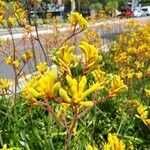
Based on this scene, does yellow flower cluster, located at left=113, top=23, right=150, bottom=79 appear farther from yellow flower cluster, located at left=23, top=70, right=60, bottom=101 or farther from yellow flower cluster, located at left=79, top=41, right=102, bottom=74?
yellow flower cluster, located at left=23, top=70, right=60, bottom=101

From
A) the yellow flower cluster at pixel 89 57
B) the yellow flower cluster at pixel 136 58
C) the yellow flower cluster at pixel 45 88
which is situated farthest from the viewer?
the yellow flower cluster at pixel 136 58

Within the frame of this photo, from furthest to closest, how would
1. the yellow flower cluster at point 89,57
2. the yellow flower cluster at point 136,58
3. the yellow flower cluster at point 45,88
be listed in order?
the yellow flower cluster at point 136,58, the yellow flower cluster at point 89,57, the yellow flower cluster at point 45,88

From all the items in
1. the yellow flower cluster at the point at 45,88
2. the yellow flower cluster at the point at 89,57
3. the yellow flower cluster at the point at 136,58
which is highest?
the yellow flower cluster at the point at 89,57

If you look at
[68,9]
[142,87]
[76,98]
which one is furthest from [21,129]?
[68,9]

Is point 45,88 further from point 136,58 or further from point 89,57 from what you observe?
point 136,58

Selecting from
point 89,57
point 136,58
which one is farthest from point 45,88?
point 136,58

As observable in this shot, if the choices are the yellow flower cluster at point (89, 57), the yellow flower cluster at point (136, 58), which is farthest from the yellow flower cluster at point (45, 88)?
the yellow flower cluster at point (136, 58)

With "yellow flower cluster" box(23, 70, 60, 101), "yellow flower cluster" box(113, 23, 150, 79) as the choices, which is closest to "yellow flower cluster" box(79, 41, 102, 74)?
"yellow flower cluster" box(23, 70, 60, 101)

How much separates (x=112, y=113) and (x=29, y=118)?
2.89ft

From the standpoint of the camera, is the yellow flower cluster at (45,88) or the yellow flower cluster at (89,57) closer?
the yellow flower cluster at (45,88)

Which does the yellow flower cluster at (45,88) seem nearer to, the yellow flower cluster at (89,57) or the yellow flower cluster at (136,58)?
the yellow flower cluster at (89,57)

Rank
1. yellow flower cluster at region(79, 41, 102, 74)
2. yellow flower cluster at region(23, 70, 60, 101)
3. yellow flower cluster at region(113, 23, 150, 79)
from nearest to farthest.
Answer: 1. yellow flower cluster at region(23, 70, 60, 101)
2. yellow flower cluster at region(79, 41, 102, 74)
3. yellow flower cluster at region(113, 23, 150, 79)

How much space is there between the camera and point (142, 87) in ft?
15.7

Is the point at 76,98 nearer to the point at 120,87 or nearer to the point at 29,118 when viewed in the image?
the point at 120,87
